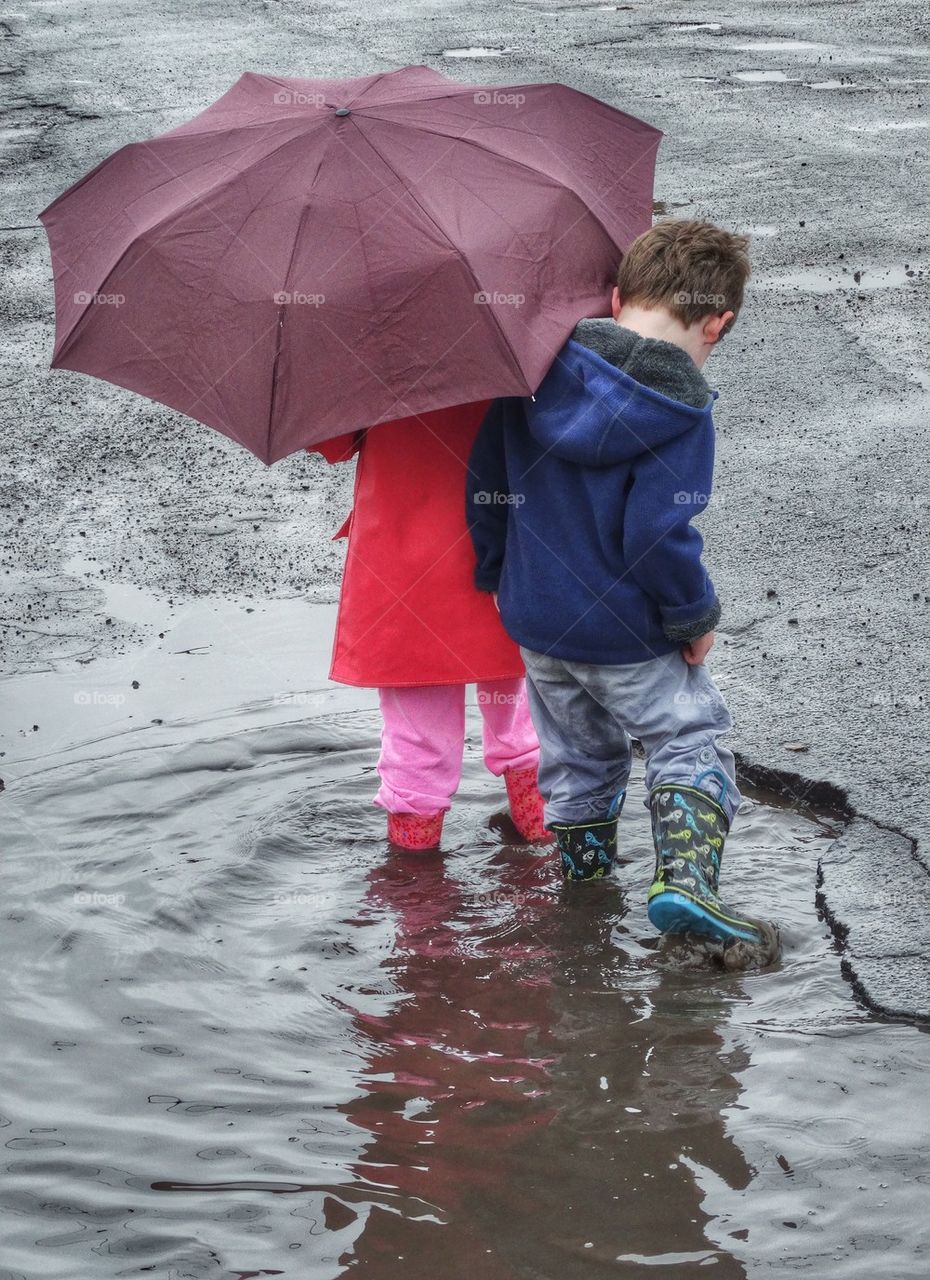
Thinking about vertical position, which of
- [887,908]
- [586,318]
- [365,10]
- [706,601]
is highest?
[365,10]

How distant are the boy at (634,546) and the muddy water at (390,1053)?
327 mm

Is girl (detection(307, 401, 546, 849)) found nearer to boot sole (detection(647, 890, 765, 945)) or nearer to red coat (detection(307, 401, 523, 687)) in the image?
red coat (detection(307, 401, 523, 687))

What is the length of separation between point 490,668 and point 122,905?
1070 millimetres

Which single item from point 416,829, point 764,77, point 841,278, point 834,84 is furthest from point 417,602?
point 764,77

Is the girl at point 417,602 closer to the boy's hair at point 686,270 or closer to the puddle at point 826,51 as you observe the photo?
the boy's hair at point 686,270

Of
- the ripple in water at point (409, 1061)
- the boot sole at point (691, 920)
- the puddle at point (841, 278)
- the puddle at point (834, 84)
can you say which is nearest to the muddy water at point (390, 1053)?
the ripple in water at point (409, 1061)

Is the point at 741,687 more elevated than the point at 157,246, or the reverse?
the point at 157,246

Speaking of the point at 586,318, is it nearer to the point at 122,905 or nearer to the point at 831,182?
the point at 122,905

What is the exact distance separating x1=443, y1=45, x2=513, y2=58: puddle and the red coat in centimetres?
956

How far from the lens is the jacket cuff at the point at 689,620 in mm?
3279

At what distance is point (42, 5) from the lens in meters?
15.6

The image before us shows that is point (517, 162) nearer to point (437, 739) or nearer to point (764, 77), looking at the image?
point (437, 739)

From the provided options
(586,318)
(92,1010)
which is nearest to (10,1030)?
(92,1010)

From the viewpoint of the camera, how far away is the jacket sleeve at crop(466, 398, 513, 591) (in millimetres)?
3426
